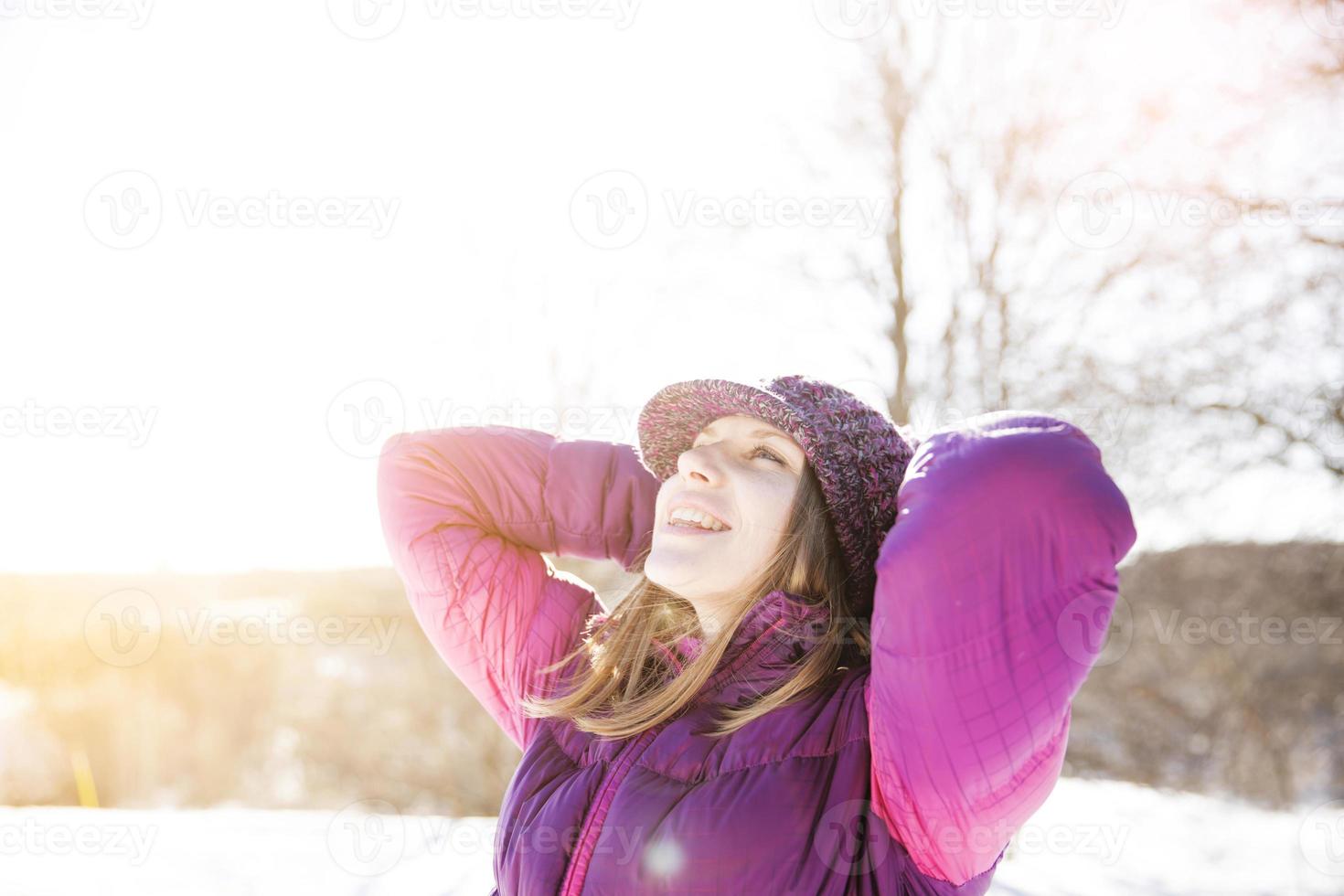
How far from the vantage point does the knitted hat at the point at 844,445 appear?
1549 millimetres

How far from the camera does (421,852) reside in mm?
3576

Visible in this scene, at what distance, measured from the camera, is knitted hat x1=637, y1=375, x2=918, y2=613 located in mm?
1549

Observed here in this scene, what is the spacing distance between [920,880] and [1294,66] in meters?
3.98

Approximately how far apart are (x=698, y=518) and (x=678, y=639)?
227mm

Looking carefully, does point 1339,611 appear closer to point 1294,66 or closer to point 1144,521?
point 1144,521

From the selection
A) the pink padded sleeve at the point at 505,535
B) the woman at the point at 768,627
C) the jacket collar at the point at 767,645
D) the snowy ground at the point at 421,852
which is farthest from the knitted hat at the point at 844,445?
the snowy ground at the point at 421,852

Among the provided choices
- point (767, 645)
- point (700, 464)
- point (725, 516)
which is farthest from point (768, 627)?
point (700, 464)

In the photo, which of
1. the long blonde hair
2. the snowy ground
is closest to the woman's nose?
the long blonde hair

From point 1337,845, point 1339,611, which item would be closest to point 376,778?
point 1337,845

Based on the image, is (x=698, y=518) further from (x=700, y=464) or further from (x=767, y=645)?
(x=767, y=645)

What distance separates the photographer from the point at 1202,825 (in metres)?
3.70

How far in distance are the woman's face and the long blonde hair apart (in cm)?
3

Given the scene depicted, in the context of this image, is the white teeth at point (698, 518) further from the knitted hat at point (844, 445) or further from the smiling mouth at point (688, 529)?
the knitted hat at point (844, 445)

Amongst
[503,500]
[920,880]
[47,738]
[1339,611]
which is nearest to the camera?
[920,880]
